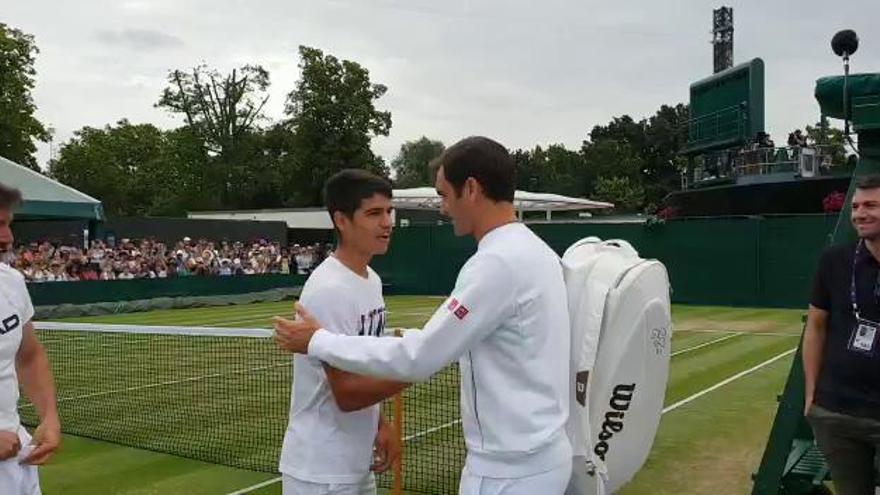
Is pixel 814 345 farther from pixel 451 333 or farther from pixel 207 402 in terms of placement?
pixel 207 402

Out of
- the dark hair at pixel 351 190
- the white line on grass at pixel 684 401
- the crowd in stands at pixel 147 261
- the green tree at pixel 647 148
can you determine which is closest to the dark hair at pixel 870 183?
the dark hair at pixel 351 190

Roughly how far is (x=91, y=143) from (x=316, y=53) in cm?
2967

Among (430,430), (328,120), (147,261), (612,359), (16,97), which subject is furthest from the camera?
(328,120)

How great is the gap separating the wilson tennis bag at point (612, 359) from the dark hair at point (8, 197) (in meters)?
2.27

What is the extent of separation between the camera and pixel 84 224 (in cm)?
3853

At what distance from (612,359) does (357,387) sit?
0.93m

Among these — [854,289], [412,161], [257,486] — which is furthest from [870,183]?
[412,161]

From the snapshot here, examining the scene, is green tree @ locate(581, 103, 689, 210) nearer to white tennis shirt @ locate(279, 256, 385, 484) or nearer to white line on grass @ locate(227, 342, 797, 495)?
white line on grass @ locate(227, 342, 797, 495)

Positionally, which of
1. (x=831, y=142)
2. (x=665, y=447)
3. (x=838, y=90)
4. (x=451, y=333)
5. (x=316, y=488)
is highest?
(x=831, y=142)

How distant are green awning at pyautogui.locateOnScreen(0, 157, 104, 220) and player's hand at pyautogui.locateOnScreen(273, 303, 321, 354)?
51.5 feet

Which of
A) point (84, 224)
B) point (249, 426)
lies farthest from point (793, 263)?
point (84, 224)

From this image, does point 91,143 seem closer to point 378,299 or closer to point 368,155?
point 368,155

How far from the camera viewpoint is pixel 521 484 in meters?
2.74

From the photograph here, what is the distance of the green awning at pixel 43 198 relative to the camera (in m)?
17.2
